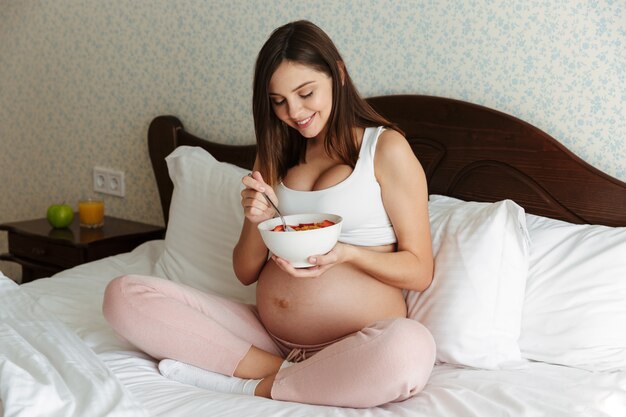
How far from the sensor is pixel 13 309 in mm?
1654

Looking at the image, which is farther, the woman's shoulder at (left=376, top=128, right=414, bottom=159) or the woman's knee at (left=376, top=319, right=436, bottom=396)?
the woman's shoulder at (left=376, top=128, right=414, bottom=159)

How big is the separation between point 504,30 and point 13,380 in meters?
1.37

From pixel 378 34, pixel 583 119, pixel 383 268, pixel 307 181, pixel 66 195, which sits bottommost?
pixel 66 195

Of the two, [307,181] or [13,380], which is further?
[307,181]

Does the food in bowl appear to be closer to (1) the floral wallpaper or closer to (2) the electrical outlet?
(1) the floral wallpaper

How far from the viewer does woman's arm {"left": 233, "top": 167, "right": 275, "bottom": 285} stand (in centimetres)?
158

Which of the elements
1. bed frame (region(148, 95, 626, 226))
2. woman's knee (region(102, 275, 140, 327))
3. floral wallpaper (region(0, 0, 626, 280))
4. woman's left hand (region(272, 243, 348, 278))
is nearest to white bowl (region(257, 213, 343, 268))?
woman's left hand (region(272, 243, 348, 278))

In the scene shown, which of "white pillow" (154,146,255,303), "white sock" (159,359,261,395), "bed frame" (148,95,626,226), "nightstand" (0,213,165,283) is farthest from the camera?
"nightstand" (0,213,165,283)

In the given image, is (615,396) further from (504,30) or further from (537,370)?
(504,30)

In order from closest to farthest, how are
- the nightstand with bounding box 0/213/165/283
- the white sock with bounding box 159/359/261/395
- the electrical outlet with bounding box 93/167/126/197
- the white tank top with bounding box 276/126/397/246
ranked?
the white sock with bounding box 159/359/261/395
the white tank top with bounding box 276/126/397/246
the nightstand with bounding box 0/213/165/283
the electrical outlet with bounding box 93/167/126/197

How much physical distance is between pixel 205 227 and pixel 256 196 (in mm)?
595

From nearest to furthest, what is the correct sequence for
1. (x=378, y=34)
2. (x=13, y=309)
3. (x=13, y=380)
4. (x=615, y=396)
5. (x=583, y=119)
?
(x=13, y=380), (x=615, y=396), (x=13, y=309), (x=583, y=119), (x=378, y=34)

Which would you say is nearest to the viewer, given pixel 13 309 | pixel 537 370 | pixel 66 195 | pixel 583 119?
pixel 537 370

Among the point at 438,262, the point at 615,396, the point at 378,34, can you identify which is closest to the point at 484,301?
the point at 438,262
